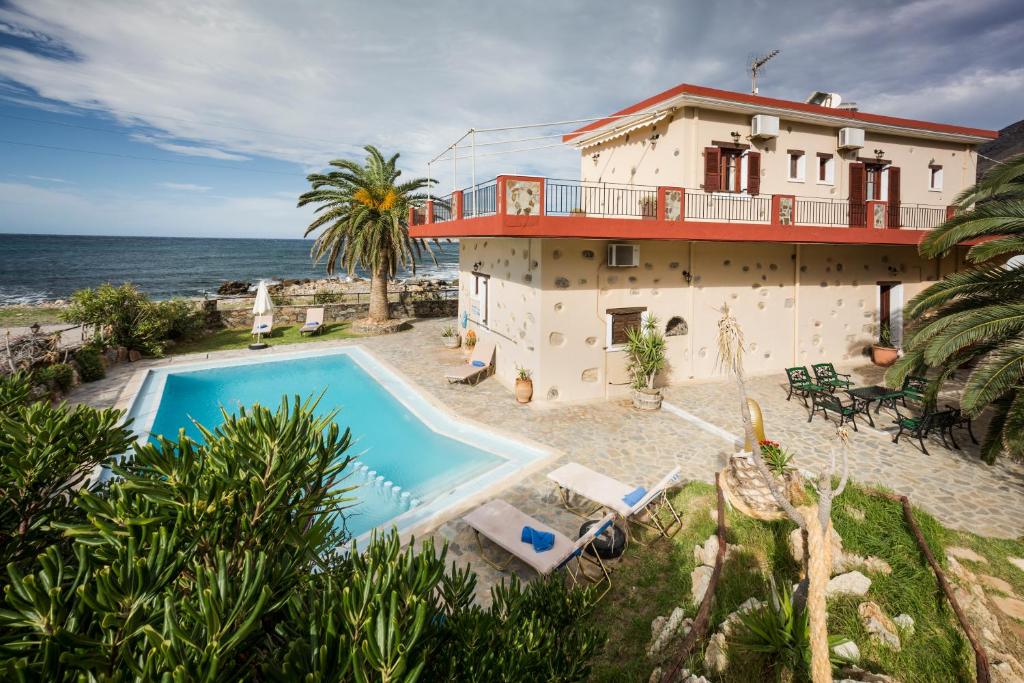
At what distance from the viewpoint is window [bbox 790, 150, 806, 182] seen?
14.9 metres

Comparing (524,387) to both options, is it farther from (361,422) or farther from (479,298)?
(479,298)

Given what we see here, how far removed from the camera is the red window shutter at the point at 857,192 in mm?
15320

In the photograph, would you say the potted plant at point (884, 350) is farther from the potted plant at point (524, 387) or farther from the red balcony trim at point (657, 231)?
the potted plant at point (524, 387)

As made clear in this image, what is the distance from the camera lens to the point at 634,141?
15.6 m

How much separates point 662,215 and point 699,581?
28.7 feet

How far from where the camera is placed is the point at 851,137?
14.9 meters

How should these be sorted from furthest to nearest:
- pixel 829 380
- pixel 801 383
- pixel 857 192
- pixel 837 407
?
pixel 857 192, pixel 829 380, pixel 801 383, pixel 837 407

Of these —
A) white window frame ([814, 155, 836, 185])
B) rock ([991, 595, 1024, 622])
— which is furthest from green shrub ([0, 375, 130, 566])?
white window frame ([814, 155, 836, 185])

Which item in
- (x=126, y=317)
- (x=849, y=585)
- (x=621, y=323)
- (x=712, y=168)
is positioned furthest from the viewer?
(x=126, y=317)

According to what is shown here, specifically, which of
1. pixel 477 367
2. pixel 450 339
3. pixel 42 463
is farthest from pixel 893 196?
pixel 42 463

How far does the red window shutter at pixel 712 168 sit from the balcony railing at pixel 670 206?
0.22 meters

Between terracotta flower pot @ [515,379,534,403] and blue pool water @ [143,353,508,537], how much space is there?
7.44 ft

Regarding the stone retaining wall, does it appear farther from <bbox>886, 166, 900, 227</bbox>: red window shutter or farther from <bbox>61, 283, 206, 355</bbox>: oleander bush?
<bbox>886, 166, 900, 227</bbox>: red window shutter

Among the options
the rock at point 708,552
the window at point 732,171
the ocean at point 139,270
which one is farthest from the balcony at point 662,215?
the ocean at point 139,270
